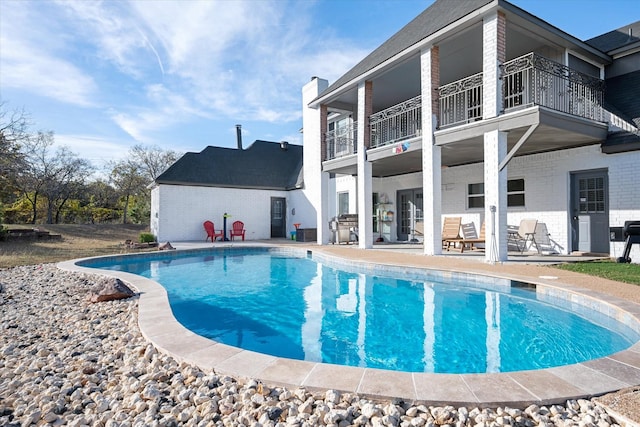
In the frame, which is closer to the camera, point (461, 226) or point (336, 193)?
point (461, 226)

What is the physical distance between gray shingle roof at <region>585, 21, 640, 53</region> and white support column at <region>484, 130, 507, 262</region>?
5.35 m

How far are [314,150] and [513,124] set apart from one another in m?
10.7

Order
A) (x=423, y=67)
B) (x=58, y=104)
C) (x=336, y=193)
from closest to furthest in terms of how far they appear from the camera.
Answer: (x=423, y=67), (x=58, y=104), (x=336, y=193)

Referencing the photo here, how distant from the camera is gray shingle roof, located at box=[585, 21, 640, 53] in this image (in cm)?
967

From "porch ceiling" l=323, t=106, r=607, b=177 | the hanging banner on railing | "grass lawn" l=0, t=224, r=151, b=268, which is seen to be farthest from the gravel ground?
the hanging banner on railing

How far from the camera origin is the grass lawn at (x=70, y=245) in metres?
10.3

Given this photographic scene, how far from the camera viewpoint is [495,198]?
781 centimetres

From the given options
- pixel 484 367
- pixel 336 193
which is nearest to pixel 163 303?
pixel 484 367

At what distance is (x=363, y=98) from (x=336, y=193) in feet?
19.3

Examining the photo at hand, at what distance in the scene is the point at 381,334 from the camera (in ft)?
15.0

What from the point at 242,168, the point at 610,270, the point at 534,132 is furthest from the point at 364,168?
the point at 242,168

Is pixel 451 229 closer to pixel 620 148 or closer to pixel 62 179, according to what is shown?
pixel 620 148

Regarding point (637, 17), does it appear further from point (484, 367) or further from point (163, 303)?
point (163, 303)

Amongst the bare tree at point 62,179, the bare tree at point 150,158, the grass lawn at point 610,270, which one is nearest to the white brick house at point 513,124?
the grass lawn at point 610,270
